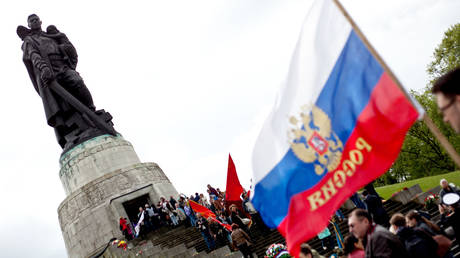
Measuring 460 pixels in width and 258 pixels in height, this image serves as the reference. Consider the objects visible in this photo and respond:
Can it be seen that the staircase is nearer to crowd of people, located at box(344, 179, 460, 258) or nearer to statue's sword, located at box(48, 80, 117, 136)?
crowd of people, located at box(344, 179, 460, 258)

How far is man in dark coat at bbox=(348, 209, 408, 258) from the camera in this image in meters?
3.56

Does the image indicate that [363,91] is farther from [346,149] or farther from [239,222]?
[239,222]

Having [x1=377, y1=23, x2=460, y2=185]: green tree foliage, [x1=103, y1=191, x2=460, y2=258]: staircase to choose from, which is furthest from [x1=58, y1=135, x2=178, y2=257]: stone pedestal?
[x1=377, y1=23, x2=460, y2=185]: green tree foliage

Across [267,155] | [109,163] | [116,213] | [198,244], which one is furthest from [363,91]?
[109,163]

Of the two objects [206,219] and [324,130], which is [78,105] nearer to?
[206,219]

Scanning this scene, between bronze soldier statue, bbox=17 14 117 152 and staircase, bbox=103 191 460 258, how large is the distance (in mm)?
9240

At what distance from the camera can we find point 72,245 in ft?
72.1

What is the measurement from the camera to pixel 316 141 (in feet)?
14.1

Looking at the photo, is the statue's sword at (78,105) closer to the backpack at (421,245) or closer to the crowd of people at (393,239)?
the crowd of people at (393,239)

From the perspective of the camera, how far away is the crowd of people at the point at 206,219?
1340 cm

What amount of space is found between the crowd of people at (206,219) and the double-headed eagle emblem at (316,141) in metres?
7.07

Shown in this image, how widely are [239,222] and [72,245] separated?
14.0m

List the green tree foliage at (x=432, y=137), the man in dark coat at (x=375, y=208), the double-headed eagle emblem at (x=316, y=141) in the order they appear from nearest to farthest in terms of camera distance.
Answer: the double-headed eagle emblem at (x=316, y=141)
the man in dark coat at (x=375, y=208)
the green tree foliage at (x=432, y=137)

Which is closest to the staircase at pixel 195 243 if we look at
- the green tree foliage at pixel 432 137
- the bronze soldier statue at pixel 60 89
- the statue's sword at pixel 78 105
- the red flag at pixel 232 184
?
the red flag at pixel 232 184
